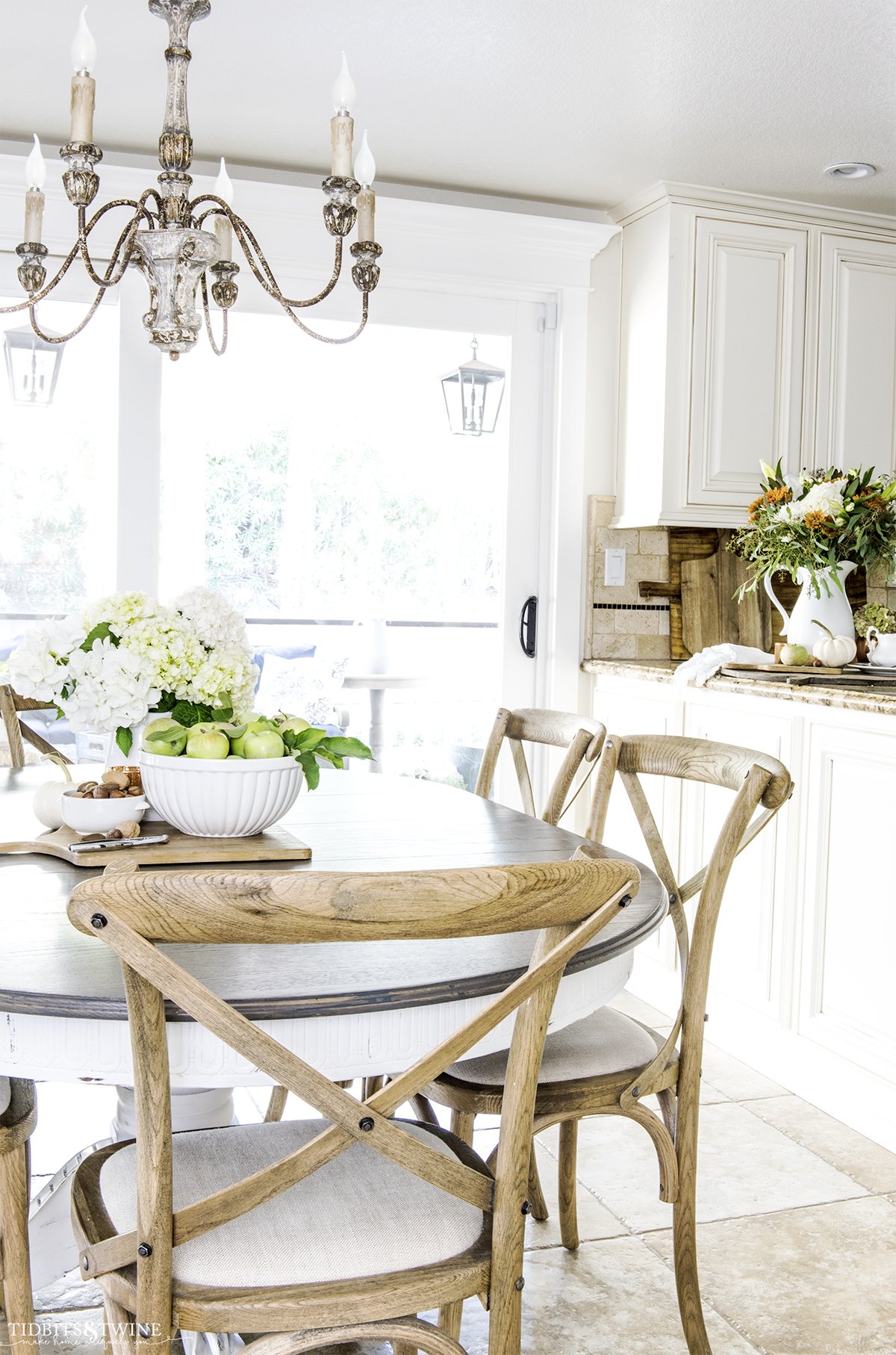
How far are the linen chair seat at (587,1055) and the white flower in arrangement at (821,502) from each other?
1.72 metres

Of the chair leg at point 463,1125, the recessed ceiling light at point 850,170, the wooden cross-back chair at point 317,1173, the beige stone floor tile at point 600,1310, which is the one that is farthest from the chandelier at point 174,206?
the recessed ceiling light at point 850,170

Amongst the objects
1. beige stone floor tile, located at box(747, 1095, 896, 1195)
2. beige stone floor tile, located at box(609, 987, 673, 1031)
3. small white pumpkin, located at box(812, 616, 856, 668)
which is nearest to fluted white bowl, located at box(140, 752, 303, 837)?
beige stone floor tile, located at box(747, 1095, 896, 1195)

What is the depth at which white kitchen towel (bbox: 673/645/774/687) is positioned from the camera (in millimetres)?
3170

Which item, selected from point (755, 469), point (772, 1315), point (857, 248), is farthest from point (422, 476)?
point (772, 1315)

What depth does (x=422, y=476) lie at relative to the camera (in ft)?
12.5

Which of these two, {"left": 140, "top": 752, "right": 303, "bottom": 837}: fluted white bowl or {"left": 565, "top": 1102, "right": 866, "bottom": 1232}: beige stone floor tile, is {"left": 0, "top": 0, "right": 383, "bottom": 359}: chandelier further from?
{"left": 565, "top": 1102, "right": 866, "bottom": 1232}: beige stone floor tile

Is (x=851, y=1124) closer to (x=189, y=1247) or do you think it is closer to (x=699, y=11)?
(x=189, y=1247)

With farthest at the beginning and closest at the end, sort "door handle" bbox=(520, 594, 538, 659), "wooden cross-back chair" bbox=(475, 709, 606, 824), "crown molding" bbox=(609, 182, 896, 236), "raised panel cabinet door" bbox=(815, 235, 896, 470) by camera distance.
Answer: "door handle" bbox=(520, 594, 538, 659) < "raised panel cabinet door" bbox=(815, 235, 896, 470) < "crown molding" bbox=(609, 182, 896, 236) < "wooden cross-back chair" bbox=(475, 709, 606, 824)

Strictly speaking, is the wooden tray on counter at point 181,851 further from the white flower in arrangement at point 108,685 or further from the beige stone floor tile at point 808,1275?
the beige stone floor tile at point 808,1275

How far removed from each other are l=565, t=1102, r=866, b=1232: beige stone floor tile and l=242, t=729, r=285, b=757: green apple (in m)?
1.24

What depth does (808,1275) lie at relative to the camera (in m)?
2.05

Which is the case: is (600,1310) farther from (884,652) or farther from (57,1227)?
(884,652)

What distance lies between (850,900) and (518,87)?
6.93 ft

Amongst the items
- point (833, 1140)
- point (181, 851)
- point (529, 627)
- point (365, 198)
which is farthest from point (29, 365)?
point (833, 1140)
